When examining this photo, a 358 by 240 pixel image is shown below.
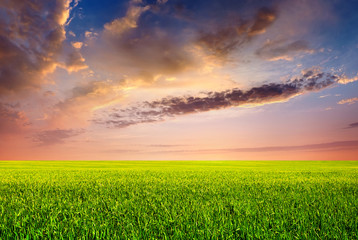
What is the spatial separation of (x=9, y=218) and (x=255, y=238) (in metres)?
5.63

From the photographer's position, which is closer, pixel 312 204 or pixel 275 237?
pixel 275 237

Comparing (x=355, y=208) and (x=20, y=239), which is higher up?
(x=20, y=239)

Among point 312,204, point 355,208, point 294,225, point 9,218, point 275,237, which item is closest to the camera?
point 275,237

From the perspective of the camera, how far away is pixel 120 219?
4945mm

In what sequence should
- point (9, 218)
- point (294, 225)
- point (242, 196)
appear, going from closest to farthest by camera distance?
point (294, 225) → point (9, 218) → point (242, 196)

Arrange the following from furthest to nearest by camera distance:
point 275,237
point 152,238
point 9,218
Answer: point 9,218
point 275,237
point 152,238

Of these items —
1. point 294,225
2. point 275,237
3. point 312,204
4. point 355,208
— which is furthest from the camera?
point 312,204

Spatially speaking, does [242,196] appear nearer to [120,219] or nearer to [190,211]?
[190,211]

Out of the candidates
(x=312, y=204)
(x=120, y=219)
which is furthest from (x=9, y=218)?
(x=312, y=204)

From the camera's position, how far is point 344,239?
3846 millimetres

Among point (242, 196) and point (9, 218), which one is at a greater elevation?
point (9, 218)

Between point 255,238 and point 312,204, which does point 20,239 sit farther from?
point 312,204

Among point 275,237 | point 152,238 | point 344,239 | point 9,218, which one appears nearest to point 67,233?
point 152,238

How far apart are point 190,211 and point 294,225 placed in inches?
94.3
